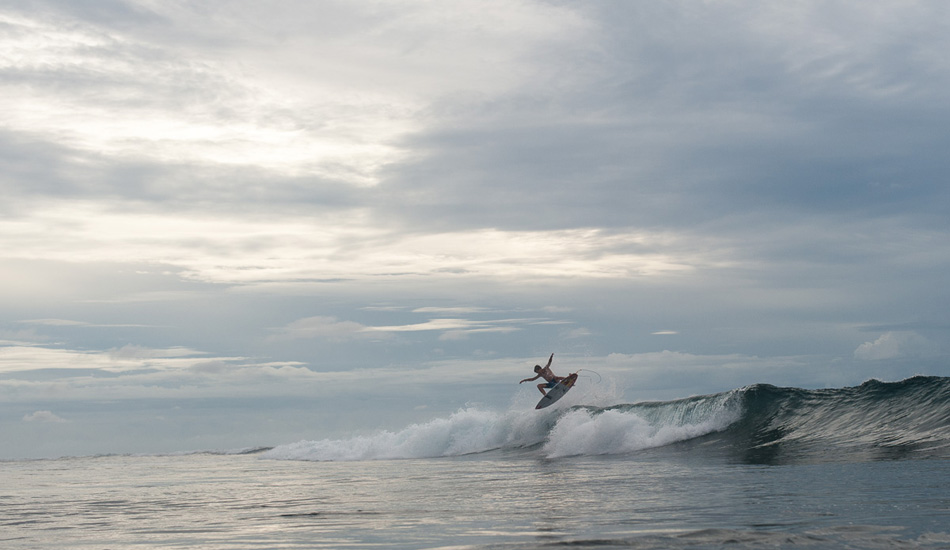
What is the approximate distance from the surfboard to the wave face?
879 millimetres

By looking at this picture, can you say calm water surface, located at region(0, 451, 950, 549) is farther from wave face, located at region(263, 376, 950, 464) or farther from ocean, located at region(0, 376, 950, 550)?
wave face, located at region(263, 376, 950, 464)

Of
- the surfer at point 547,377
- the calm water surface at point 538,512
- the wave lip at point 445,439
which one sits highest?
the surfer at point 547,377

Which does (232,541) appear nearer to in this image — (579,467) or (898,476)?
(898,476)

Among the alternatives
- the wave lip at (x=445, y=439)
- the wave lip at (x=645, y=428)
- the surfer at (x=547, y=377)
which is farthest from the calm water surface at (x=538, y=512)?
the wave lip at (x=445, y=439)

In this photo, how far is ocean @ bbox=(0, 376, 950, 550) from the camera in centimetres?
772

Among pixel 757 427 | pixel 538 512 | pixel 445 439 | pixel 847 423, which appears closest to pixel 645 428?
pixel 757 427

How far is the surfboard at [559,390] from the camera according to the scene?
3127cm

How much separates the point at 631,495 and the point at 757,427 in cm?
1490

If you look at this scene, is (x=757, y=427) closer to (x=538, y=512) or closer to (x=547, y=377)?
(x=547, y=377)

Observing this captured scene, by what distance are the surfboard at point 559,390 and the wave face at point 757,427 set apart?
2.88ft

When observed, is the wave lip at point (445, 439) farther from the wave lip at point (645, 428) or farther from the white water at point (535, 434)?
the wave lip at point (645, 428)

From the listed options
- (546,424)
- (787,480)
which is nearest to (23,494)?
(787,480)

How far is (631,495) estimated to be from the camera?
1139 cm

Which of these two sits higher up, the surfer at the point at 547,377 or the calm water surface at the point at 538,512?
the surfer at the point at 547,377
